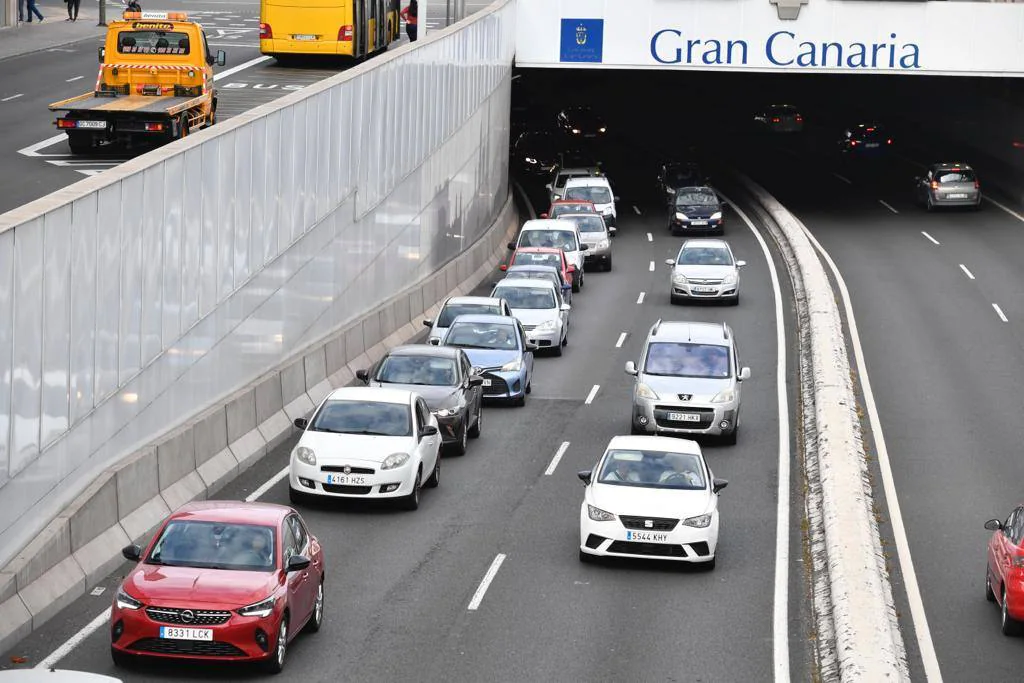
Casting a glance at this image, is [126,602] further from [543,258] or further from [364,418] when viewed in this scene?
[543,258]

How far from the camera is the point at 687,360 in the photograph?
27.7 meters

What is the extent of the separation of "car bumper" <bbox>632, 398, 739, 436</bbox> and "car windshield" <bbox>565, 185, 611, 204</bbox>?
2825 cm

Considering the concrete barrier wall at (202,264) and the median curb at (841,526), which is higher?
the concrete barrier wall at (202,264)

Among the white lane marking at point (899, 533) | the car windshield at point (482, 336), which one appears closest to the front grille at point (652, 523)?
the white lane marking at point (899, 533)

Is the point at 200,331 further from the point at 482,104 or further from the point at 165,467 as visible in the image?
the point at 482,104

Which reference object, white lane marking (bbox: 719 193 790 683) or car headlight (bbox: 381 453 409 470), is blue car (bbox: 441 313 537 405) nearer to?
white lane marking (bbox: 719 193 790 683)

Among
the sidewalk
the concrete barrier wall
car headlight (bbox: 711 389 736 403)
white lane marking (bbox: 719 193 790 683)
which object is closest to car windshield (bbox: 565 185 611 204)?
the concrete barrier wall

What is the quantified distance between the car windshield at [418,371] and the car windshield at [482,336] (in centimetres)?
394

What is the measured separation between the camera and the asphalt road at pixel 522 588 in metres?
15.4

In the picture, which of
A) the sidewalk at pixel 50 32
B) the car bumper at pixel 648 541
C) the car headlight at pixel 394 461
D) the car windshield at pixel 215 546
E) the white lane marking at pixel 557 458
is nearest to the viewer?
the car windshield at pixel 215 546

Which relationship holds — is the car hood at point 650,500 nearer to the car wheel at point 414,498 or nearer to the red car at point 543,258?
the car wheel at point 414,498

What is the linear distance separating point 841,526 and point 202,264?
918cm

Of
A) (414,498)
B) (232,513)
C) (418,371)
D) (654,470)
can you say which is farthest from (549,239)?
(232,513)

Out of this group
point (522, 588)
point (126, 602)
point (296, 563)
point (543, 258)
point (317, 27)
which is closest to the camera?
point (126, 602)
